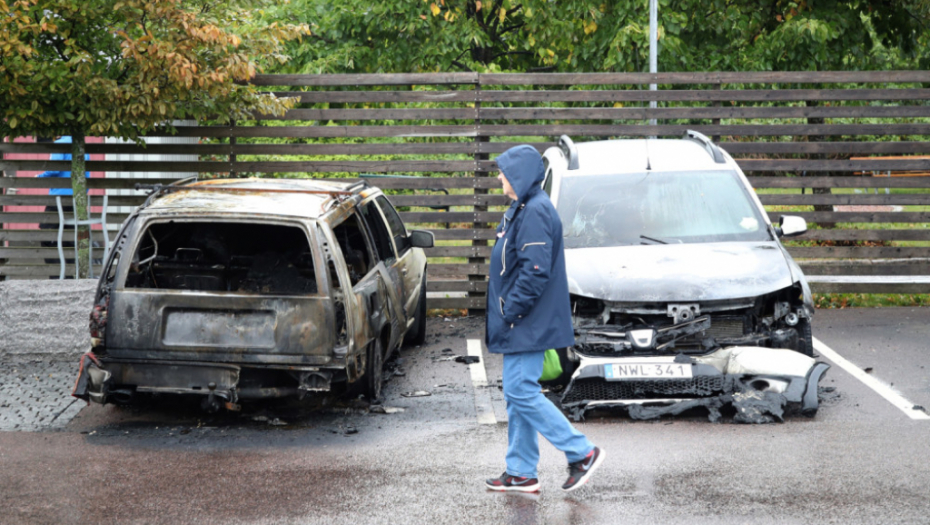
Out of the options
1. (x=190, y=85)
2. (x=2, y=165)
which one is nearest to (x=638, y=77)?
(x=190, y=85)

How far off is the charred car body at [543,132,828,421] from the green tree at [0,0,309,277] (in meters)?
3.87

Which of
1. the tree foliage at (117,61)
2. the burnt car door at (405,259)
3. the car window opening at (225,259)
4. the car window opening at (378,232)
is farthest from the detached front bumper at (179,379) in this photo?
the tree foliage at (117,61)

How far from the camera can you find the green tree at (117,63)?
29.3ft

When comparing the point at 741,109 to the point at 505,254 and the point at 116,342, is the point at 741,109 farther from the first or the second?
the point at 116,342

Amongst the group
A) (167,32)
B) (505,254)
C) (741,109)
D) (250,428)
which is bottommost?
(250,428)

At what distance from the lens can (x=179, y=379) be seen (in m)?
6.47

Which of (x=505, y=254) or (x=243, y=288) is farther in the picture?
(x=243, y=288)

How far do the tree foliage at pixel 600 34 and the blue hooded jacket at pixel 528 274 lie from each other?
32.7 feet

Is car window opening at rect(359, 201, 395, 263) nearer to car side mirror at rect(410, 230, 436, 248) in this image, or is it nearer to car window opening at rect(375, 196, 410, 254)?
car window opening at rect(375, 196, 410, 254)

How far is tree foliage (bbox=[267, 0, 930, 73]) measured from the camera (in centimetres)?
1478

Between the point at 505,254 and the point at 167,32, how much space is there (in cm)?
551

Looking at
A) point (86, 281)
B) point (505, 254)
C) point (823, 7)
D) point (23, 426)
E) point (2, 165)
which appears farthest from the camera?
point (823, 7)

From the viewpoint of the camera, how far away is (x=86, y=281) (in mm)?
8930

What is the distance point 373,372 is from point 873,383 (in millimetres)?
4021
